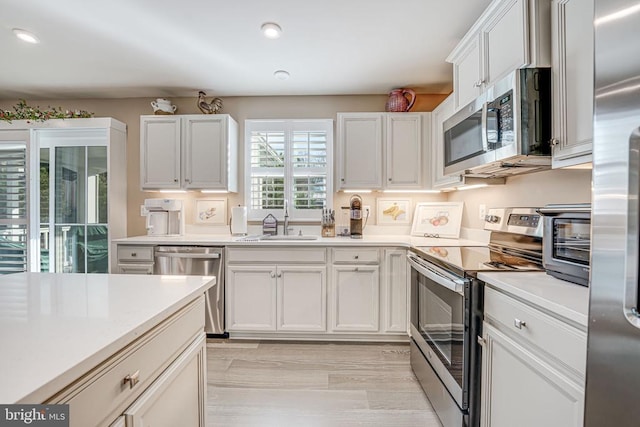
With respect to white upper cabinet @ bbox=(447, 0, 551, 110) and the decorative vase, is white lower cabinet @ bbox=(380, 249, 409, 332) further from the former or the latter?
the decorative vase

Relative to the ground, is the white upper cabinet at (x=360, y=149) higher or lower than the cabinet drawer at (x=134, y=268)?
higher

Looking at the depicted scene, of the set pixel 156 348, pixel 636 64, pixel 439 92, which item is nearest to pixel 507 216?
pixel 636 64

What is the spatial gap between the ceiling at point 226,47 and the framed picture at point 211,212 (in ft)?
3.87

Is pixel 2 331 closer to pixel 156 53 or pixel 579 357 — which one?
pixel 579 357

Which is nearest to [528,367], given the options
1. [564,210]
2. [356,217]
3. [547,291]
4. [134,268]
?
[547,291]

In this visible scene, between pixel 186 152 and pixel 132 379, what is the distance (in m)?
2.60

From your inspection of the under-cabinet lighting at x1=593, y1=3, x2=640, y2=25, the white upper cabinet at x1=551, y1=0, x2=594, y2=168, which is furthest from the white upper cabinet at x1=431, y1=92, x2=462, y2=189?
the under-cabinet lighting at x1=593, y1=3, x2=640, y2=25

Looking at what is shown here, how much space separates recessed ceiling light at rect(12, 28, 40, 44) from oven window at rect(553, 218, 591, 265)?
3514mm

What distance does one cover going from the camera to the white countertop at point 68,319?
0.51 metres

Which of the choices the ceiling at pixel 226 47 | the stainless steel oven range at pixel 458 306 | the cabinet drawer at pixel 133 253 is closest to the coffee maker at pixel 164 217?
the cabinet drawer at pixel 133 253

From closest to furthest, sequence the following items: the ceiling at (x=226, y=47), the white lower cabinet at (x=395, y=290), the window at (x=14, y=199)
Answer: the ceiling at (x=226, y=47) < the white lower cabinet at (x=395, y=290) < the window at (x=14, y=199)

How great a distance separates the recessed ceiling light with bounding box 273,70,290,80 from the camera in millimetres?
2646

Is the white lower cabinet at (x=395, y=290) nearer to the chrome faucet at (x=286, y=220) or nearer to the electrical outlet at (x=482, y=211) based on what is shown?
the electrical outlet at (x=482, y=211)

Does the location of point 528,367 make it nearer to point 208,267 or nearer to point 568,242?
point 568,242
